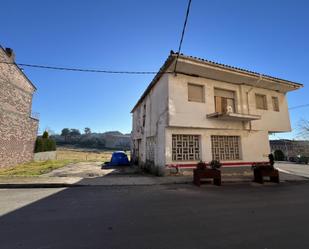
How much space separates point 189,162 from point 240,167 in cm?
384

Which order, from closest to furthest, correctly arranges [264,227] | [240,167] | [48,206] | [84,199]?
1. [264,227]
2. [48,206]
3. [84,199]
4. [240,167]

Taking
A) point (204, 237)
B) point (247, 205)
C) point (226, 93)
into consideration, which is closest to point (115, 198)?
point (204, 237)

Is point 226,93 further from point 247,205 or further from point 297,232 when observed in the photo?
point 297,232

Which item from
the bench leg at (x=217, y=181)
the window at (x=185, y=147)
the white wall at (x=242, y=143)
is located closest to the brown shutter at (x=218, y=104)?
the white wall at (x=242, y=143)

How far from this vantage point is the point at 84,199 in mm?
6367

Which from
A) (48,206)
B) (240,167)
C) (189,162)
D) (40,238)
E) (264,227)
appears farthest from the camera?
(240,167)

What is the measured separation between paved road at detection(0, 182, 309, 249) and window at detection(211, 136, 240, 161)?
5786mm

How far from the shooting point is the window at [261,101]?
551 inches

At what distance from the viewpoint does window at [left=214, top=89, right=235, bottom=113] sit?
494 inches

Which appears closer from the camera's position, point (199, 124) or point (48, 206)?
point (48, 206)

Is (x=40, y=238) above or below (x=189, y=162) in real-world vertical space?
below

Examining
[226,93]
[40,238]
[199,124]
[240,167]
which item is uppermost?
[226,93]

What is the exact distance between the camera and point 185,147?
11.7 metres

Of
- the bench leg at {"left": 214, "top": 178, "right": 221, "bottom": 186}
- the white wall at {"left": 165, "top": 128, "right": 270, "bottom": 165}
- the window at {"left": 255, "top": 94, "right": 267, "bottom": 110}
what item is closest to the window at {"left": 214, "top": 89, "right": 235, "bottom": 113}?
the white wall at {"left": 165, "top": 128, "right": 270, "bottom": 165}
